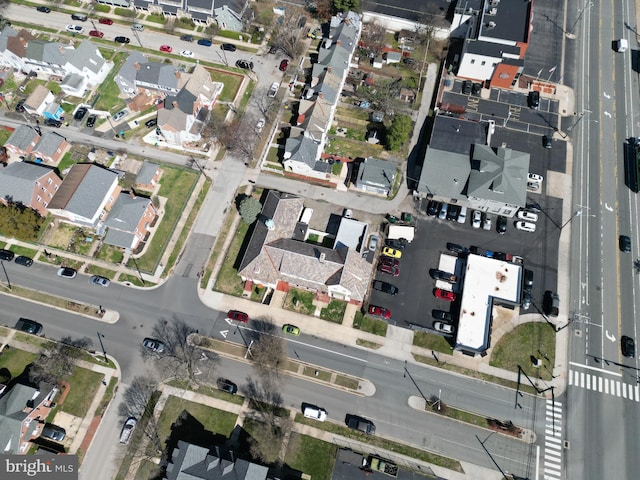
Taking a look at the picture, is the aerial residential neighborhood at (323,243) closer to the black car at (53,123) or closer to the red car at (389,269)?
the red car at (389,269)

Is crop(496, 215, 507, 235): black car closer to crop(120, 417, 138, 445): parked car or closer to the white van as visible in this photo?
the white van

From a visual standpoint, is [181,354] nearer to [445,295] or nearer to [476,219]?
[445,295]

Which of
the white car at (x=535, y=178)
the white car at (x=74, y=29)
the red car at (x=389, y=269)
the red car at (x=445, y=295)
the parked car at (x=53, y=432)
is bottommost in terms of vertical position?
the parked car at (x=53, y=432)

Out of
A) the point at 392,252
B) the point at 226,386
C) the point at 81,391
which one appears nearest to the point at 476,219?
the point at 392,252

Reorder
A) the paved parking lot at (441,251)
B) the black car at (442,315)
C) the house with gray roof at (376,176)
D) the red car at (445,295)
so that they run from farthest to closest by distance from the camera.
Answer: the house with gray roof at (376,176) < the paved parking lot at (441,251) < the red car at (445,295) < the black car at (442,315)

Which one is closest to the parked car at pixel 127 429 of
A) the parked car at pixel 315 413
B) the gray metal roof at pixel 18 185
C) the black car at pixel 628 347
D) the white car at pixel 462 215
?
the parked car at pixel 315 413

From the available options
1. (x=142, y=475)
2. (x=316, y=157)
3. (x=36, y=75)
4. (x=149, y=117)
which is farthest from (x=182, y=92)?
(x=142, y=475)
